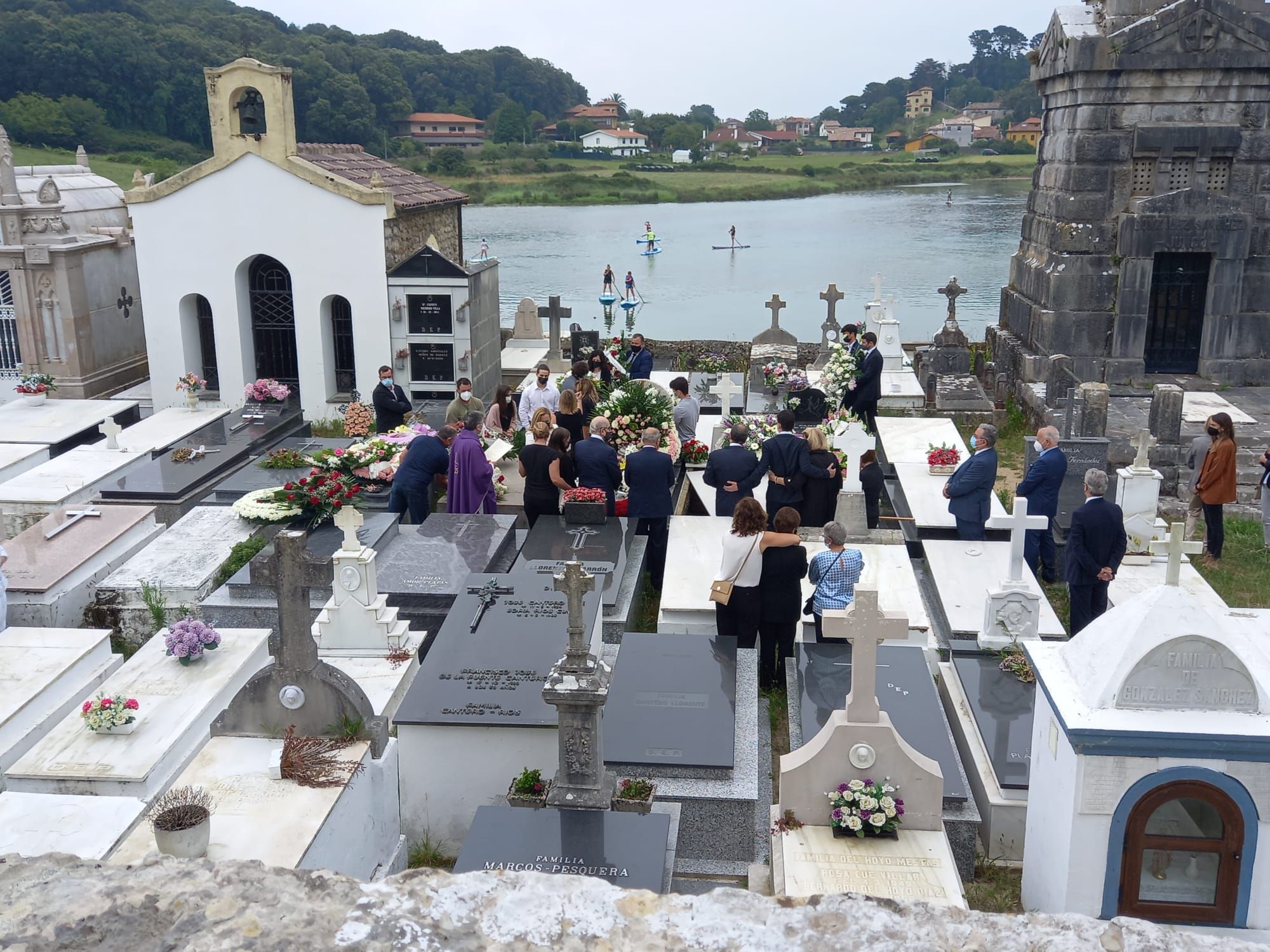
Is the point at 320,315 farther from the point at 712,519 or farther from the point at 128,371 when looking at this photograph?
the point at 712,519

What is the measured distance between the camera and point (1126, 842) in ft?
15.9

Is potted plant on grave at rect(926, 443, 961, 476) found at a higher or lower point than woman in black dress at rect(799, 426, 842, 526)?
lower

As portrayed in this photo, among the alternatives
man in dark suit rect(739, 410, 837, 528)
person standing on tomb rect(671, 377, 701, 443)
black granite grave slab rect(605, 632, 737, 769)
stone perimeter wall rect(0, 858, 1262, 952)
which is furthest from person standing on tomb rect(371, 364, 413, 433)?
stone perimeter wall rect(0, 858, 1262, 952)

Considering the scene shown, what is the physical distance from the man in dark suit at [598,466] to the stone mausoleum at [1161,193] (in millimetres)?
7764

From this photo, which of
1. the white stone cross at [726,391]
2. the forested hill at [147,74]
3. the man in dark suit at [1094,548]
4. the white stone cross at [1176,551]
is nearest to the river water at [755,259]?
the forested hill at [147,74]

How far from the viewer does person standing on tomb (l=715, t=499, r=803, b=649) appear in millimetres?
7477

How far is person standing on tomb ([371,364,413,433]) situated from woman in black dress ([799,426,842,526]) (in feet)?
17.1

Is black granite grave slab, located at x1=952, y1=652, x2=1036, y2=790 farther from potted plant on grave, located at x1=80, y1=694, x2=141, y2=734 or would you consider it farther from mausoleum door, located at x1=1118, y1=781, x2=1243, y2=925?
potted plant on grave, located at x1=80, y1=694, x2=141, y2=734

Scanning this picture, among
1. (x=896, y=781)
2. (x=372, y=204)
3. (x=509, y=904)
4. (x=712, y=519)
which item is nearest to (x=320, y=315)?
(x=372, y=204)

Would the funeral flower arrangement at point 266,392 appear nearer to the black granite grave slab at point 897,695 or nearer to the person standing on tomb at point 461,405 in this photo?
the person standing on tomb at point 461,405

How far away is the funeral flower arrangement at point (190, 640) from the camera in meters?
7.42

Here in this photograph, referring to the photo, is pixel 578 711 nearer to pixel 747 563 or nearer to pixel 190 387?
pixel 747 563

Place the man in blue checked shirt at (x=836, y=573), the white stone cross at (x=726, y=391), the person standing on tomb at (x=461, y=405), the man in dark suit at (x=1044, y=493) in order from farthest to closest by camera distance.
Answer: the white stone cross at (x=726, y=391) → the person standing on tomb at (x=461, y=405) → the man in dark suit at (x=1044, y=493) → the man in blue checked shirt at (x=836, y=573)

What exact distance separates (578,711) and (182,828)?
183 cm
